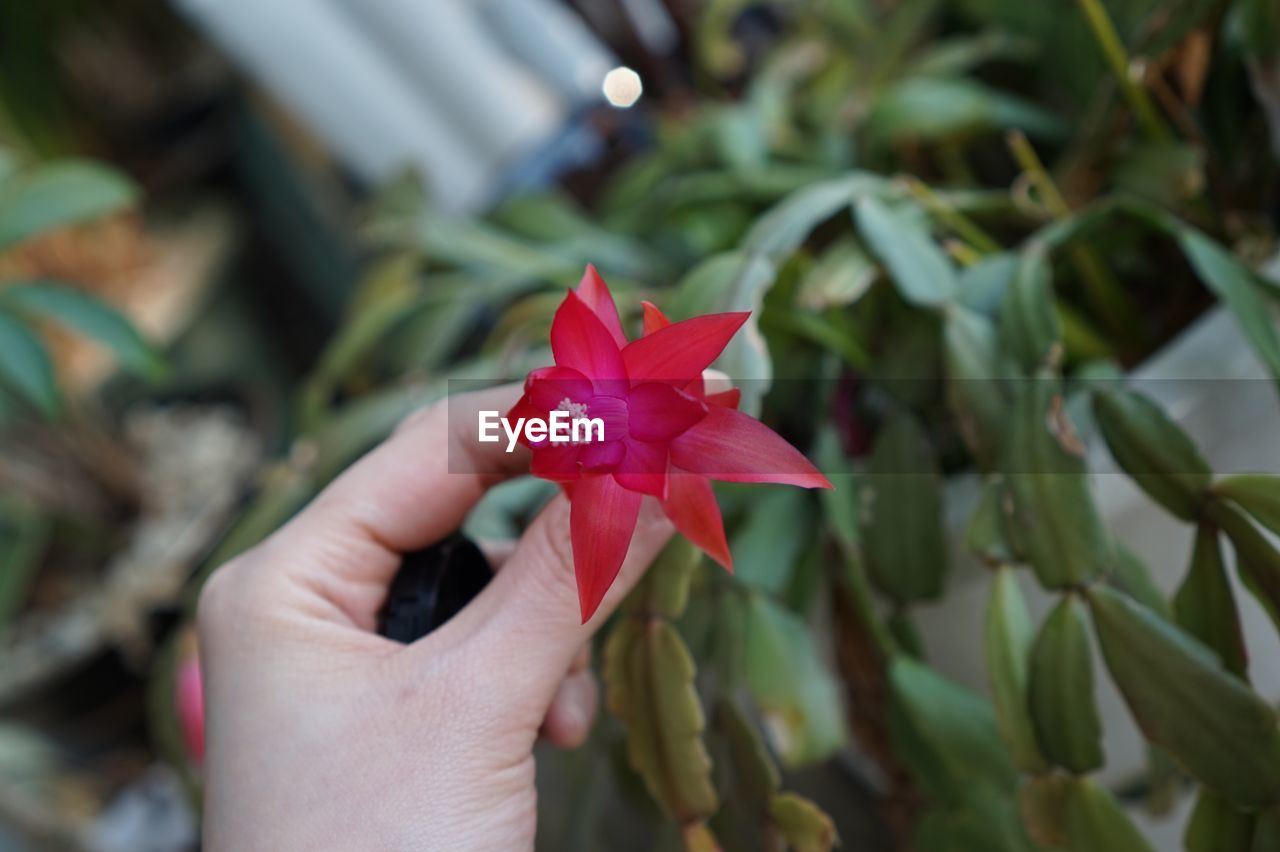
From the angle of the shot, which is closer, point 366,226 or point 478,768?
point 478,768

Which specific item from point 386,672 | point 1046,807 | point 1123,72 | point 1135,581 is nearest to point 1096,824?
point 1046,807

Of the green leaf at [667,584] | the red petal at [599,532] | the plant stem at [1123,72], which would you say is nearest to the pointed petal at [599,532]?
the red petal at [599,532]

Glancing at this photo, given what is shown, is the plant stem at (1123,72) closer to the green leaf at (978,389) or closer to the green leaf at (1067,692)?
the green leaf at (978,389)

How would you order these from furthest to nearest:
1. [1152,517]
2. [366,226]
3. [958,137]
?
[366,226] < [958,137] < [1152,517]

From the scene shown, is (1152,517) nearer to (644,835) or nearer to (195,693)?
(644,835)

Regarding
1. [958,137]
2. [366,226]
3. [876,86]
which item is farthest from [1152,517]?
[366,226]

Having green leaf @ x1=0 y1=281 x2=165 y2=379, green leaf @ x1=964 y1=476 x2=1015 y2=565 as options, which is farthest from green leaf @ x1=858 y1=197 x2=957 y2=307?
green leaf @ x1=0 y1=281 x2=165 y2=379

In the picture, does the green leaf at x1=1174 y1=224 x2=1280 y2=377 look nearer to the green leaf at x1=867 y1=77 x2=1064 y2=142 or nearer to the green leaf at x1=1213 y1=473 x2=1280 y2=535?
the green leaf at x1=1213 y1=473 x2=1280 y2=535

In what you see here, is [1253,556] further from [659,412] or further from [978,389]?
[659,412]
